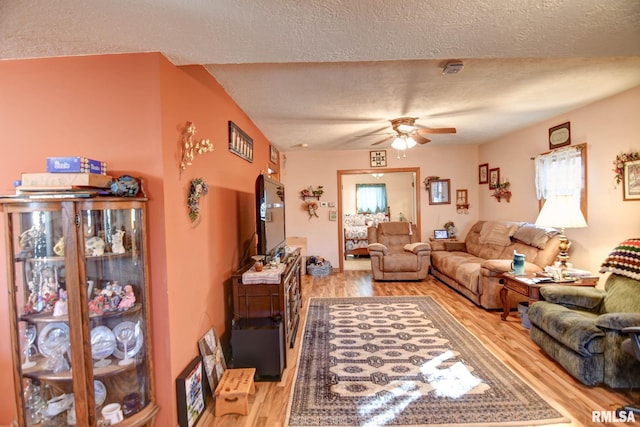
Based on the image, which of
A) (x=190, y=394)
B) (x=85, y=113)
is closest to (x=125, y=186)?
(x=85, y=113)

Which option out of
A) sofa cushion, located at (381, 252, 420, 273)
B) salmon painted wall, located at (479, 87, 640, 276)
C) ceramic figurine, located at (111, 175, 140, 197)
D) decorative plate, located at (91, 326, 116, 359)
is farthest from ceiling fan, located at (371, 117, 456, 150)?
decorative plate, located at (91, 326, 116, 359)

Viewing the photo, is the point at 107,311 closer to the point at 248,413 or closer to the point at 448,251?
the point at 248,413

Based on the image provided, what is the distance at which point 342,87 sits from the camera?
268 centimetres

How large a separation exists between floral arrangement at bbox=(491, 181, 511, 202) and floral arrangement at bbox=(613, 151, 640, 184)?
71.7 inches

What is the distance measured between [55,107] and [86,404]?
1.58m

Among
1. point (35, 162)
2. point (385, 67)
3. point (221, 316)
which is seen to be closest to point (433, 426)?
point (221, 316)

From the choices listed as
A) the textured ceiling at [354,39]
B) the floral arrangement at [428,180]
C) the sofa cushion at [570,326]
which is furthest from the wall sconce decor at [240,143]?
the floral arrangement at [428,180]

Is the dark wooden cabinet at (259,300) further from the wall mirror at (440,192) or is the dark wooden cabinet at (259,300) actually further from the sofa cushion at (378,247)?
the wall mirror at (440,192)

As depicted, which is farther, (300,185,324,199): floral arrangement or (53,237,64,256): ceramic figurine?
(300,185,324,199): floral arrangement

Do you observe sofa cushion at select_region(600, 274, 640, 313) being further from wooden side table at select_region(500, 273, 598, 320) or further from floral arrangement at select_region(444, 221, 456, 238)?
floral arrangement at select_region(444, 221, 456, 238)

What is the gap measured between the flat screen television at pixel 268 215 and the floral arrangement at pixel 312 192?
260 centimetres

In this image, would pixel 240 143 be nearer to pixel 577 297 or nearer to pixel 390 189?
pixel 577 297

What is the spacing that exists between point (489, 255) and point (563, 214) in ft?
5.85

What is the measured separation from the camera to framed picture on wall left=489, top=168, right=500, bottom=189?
5.16m
